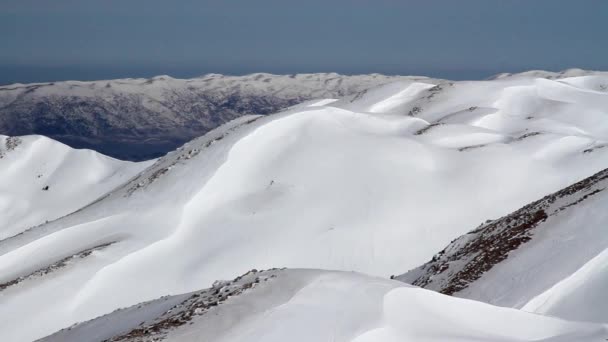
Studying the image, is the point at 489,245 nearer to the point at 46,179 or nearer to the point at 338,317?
the point at 338,317

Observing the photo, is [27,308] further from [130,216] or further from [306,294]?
[306,294]

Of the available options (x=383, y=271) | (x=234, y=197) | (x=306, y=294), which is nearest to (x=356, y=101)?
(x=234, y=197)

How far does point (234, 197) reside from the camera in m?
41.2

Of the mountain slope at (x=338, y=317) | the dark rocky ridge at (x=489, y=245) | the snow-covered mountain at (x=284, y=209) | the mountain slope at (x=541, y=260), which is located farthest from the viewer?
the snow-covered mountain at (x=284, y=209)

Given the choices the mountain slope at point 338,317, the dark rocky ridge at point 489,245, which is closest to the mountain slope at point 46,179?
the dark rocky ridge at point 489,245

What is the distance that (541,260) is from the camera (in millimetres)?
21766

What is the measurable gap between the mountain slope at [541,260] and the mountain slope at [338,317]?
343 cm

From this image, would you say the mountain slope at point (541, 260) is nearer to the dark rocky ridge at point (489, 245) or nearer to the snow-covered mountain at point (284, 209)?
the dark rocky ridge at point (489, 245)

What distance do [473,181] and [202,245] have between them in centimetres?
1552

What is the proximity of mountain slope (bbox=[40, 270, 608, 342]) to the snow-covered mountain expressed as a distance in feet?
53.9

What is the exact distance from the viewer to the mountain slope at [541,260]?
1931 centimetres

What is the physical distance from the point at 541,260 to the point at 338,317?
29.5 feet

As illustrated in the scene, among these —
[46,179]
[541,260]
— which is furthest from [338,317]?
[46,179]

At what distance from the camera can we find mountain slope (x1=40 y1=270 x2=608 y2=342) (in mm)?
14672
